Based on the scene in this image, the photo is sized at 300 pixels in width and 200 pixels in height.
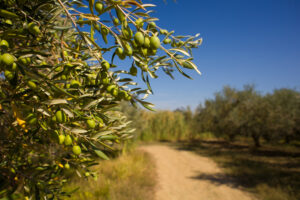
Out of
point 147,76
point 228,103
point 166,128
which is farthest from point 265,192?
point 166,128

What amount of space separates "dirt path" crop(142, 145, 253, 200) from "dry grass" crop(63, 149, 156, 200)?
0.46 m

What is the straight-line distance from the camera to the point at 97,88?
0.97 m

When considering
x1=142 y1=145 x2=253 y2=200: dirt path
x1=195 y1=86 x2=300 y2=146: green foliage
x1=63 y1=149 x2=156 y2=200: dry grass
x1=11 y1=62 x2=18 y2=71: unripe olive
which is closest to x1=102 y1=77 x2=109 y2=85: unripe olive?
x1=11 y1=62 x2=18 y2=71: unripe olive

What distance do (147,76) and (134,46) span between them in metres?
0.15

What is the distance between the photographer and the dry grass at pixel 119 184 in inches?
167

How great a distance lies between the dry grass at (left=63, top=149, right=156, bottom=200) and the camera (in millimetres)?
4250

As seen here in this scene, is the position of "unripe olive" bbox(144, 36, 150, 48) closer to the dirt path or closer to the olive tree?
the olive tree

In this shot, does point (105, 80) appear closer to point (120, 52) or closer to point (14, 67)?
point (120, 52)

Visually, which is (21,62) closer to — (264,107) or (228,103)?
(264,107)

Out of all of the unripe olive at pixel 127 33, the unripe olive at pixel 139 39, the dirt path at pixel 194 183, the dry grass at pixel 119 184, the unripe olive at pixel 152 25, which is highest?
the unripe olive at pixel 152 25

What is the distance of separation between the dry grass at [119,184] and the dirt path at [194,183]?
0.46 meters

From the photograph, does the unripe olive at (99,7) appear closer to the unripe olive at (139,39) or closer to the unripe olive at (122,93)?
the unripe olive at (139,39)

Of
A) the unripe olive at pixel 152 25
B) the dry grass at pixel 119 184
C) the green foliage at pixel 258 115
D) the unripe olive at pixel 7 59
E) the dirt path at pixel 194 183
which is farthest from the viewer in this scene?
the green foliage at pixel 258 115

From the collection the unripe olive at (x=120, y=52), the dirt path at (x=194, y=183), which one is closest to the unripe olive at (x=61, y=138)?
the unripe olive at (x=120, y=52)
